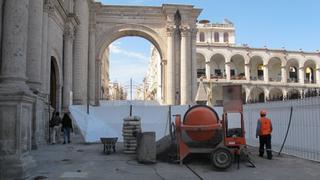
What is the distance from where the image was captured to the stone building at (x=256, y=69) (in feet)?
222

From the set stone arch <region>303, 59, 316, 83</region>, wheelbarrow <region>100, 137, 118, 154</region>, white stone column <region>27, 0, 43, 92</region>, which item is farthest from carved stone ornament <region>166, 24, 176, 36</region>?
stone arch <region>303, 59, 316, 83</region>

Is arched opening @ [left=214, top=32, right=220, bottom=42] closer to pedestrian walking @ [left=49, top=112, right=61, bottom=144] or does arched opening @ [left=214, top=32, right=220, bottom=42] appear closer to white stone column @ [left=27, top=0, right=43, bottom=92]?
pedestrian walking @ [left=49, top=112, right=61, bottom=144]

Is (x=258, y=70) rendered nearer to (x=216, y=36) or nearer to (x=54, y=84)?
(x=216, y=36)

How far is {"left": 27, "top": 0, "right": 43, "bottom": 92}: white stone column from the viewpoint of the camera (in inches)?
734

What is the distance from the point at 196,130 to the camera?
1452cm

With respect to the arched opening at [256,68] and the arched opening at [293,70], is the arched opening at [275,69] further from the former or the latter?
the arched opening at [256,68]

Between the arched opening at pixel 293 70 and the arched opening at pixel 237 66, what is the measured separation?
773cm

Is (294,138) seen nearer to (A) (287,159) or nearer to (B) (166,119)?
(A) (287,159)

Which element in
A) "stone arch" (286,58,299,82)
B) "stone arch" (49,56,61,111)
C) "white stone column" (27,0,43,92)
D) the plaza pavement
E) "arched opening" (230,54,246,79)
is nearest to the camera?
the plaza pavement

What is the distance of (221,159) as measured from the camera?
1334 centimetres

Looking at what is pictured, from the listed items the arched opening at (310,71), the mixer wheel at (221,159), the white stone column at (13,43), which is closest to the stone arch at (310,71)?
the arched opening at (310,71)

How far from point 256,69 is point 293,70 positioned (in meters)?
6.96

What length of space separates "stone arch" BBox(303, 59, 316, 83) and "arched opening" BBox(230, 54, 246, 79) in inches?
445

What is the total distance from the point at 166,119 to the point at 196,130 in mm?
10442
